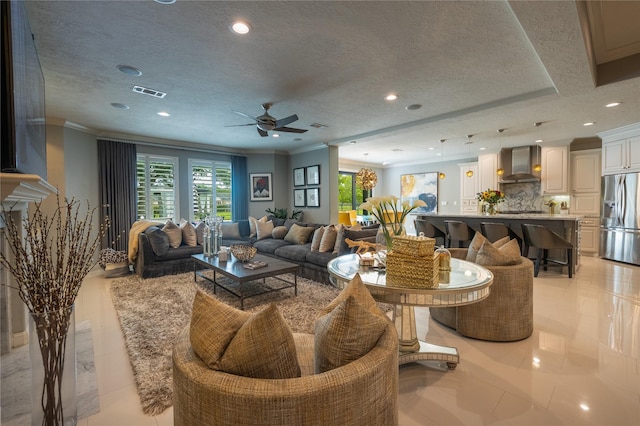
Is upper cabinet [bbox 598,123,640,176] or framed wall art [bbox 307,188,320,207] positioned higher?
upper cabinet [bbox 598,123,640,176]

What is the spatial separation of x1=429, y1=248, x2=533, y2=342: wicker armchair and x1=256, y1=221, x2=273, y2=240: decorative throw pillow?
14.1 feet

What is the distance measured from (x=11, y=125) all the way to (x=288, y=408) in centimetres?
173

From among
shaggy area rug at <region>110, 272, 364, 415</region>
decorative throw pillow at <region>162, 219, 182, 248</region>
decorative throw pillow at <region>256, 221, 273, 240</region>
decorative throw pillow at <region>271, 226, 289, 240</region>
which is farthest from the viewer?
decorative throw pillow at <region>256, 221, 273, 240</region>

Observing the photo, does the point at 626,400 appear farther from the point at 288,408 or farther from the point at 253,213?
the point at 253,213

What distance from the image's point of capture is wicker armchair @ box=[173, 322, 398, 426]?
2.81 feet

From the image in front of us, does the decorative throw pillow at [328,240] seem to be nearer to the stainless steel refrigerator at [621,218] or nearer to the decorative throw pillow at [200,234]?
the decorative throw pillow at [200,234]

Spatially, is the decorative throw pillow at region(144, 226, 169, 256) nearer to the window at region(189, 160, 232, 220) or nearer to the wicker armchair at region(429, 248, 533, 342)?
the window at region(189, 160, 232, 220)

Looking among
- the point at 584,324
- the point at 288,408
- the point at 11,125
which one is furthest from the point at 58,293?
the point at 584,324

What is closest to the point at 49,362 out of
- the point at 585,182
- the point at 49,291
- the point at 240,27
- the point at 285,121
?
the point at 49,291

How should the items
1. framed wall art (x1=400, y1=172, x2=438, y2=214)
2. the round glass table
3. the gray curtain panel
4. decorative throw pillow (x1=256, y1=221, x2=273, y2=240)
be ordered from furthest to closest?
1. framed wall art (x1=400, y1=172, x2=438, y2=214)
2. decorative throw pillow (x1=256, y1=221, x2=273, y2=240)
3. the gray curtain panel
4. the round glass table

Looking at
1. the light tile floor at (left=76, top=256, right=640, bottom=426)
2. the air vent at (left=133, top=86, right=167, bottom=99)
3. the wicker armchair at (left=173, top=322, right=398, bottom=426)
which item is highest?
the air vent at (left=133, top=86, right=167, bottom=99)

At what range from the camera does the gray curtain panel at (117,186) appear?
17.9ft

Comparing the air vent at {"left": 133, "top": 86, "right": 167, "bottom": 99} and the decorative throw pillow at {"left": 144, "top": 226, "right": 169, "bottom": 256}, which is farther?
the decorative throw pillow at {"left": 144, "top": 226, "right": 169, "bottom": 256}

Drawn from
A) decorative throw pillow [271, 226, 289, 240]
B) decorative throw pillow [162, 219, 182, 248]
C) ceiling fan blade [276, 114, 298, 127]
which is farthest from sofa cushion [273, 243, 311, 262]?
ceiling fan blade [276, 114, 298, 127]
